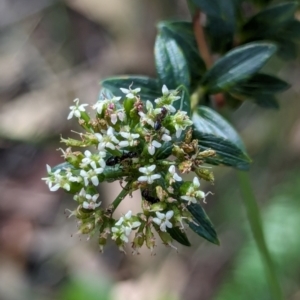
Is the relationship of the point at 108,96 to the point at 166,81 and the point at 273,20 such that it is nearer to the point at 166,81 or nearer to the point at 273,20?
the point at 166,81

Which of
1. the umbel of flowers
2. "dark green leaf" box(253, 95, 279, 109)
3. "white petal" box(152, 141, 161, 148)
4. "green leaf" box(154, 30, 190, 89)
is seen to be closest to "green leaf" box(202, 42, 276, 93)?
"green leaf" box(154, 30, 190, 89)

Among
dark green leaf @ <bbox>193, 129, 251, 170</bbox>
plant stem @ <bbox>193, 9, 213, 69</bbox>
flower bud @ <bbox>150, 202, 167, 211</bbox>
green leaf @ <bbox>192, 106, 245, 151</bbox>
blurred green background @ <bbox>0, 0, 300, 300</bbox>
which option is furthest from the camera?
blurred green background @ <bbox>0, 0, 300, 300</bbox>

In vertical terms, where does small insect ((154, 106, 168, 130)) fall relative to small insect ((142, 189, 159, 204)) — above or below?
above

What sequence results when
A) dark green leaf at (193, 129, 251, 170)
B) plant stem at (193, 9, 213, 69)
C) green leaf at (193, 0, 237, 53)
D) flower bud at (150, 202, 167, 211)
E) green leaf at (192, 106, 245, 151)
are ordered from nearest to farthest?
flower bud at (150, 202, 167, 211)
dark green leaf at (193, 129, 251, 170)
green leaf at (192, 106, 245, 151)
green leaf at (193, 0, 237, 53)
plant stem at (193, 9, 213, 69)

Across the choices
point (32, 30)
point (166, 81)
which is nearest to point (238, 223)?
point (166, 81)

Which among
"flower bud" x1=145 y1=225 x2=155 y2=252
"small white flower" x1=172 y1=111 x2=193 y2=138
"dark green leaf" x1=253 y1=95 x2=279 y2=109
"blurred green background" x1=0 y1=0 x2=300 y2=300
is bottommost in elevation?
"blurred green background" x1=0 y1=0 x2=300 y2=300

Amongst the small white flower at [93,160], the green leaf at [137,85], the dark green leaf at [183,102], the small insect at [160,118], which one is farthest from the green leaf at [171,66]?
the small white flower at [93,160]

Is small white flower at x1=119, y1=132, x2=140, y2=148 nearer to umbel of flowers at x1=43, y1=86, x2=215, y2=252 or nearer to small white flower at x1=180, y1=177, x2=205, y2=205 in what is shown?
umbel of flowers at x1=43, y1=86, x2=215, y2=252

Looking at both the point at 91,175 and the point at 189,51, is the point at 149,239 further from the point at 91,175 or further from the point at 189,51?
the point at 189,51

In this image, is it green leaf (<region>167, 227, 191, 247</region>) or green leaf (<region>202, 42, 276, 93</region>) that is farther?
green leaf (<region>202, 42, 276, 93</region>)
